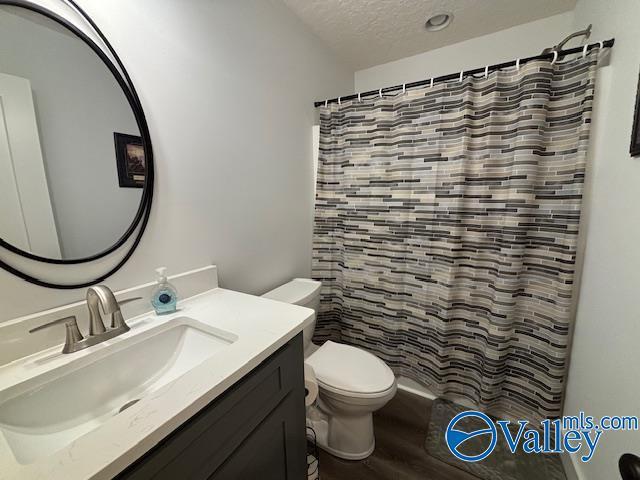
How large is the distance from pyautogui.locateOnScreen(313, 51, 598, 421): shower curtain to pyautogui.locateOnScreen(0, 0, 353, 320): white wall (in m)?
0.32

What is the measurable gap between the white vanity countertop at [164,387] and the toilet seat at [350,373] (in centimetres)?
54

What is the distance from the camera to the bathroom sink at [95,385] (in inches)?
22.8

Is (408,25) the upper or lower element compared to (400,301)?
upper

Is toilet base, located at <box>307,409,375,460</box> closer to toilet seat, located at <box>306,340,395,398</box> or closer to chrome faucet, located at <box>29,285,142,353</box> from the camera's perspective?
toilet seat, located at <box>306,340,395,398</box>

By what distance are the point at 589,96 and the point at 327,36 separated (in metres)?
1.48

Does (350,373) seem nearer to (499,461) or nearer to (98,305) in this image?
(499,461)

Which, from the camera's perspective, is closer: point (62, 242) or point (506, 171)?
point (62, 242)

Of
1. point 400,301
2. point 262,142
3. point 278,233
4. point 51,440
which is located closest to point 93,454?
point 51,440

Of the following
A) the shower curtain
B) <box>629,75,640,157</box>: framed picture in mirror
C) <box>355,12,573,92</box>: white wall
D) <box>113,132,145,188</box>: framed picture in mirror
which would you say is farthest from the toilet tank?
<box>355,12,573,92</box>: white wall

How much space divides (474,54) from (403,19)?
0.64 metres

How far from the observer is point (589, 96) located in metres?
1.09

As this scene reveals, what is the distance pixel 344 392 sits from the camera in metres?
1.16

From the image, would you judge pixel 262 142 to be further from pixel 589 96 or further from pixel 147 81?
pixel 589 96

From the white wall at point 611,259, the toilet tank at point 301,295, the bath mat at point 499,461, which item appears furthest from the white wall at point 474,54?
the bath mat at point 499,461
